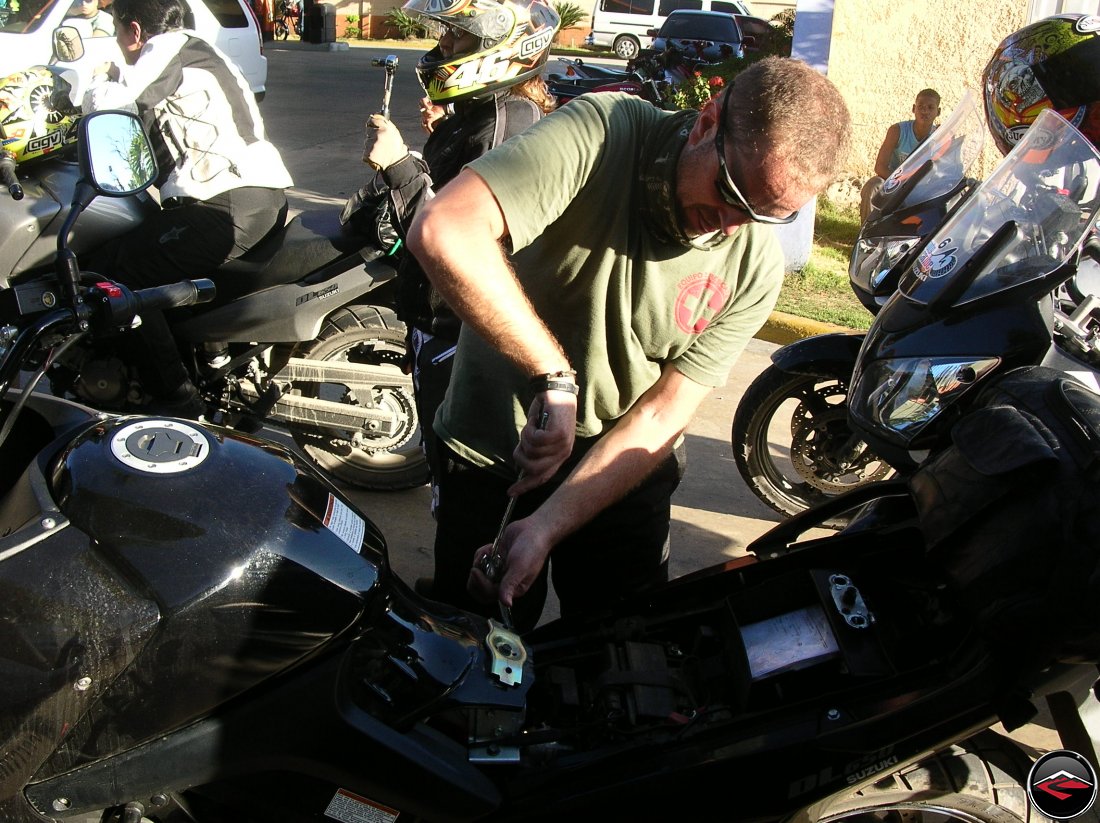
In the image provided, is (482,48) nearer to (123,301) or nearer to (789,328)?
(123,301)

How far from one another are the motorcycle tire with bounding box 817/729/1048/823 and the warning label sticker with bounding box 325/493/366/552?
3.35 feet

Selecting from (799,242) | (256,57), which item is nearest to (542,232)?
(799,242)

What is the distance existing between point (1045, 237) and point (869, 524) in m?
1.20

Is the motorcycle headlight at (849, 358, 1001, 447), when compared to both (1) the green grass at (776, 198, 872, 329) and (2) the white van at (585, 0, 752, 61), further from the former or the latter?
(2) the white van at (585, 0, 752, 61)

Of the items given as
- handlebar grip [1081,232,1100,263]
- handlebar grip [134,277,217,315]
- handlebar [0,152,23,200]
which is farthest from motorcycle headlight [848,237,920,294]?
handlebar [0,152,23,200]

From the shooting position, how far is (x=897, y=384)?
309cm

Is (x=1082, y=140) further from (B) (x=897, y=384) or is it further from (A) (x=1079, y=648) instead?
(A) (x=1079, y=648)

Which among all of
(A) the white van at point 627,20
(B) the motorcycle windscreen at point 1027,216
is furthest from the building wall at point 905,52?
(A) the white van at point 627,20

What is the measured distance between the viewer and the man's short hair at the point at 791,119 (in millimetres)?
1799

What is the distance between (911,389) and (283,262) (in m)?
2.24

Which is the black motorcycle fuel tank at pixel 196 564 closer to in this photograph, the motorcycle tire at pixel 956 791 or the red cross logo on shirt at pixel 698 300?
the red cross logo on shirt at pixel 698 300

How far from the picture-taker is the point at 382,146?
3590 millimetres

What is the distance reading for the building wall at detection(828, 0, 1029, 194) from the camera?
338 inches

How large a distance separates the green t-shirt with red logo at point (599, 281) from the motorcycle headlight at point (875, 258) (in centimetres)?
196
